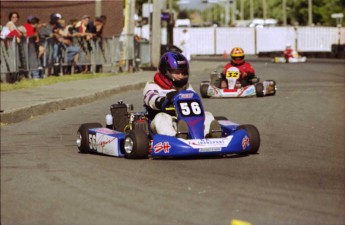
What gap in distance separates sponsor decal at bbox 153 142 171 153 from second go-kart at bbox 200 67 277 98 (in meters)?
10.5

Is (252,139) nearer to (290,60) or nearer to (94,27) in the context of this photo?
(94,27)

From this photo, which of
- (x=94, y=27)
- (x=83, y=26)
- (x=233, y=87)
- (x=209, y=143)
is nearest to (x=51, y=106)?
(x=233, y=87)

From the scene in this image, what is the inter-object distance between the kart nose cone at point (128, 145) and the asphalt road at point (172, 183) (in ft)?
0.49

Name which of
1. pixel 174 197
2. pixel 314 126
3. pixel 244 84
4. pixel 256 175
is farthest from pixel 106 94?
pixel 174 197

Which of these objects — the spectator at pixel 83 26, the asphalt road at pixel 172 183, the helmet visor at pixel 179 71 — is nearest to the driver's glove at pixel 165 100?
the helmet visor at pixel 179 71

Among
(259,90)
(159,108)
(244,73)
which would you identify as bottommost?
(259,90)

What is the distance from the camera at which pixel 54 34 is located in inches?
987

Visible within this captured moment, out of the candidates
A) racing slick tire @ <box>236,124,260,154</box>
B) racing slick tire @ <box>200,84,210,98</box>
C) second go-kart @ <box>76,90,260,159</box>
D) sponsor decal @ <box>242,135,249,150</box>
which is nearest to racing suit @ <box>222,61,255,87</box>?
racing slick tire @ <box>200,84,210,98</box>

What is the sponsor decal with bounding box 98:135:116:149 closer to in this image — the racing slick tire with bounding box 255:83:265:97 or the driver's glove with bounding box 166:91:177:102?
the driver's glove with bounding box 166:91:177:102

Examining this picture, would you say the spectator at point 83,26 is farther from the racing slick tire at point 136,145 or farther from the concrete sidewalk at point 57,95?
the racing slick tire at point 136,145

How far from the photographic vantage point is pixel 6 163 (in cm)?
925

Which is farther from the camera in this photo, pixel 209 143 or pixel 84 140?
pixel 84 140

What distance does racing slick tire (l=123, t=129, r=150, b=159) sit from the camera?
34.9ft

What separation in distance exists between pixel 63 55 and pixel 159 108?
49.8 ft
